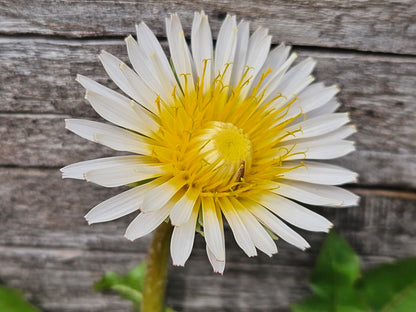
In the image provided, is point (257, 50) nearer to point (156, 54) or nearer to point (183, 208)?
point (156, 54)

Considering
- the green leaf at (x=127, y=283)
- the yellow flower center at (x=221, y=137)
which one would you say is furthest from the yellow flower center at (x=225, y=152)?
the green leaf at (x=127, y=283)

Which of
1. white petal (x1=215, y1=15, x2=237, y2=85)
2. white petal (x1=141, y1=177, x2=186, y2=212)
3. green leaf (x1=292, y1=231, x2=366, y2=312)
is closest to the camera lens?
white petal (x1=141, y1=177, x2=186, y2=212)

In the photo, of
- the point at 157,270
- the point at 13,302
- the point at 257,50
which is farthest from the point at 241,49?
the point at 13,302

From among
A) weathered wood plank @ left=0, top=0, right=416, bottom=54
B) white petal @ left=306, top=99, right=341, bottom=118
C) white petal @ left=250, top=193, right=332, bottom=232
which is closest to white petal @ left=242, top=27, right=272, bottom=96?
weathered wood plank @ left=0, top=0, right=416, bottom=54

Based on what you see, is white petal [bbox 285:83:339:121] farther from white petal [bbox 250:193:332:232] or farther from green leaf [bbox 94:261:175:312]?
green leaf [bbox 94:261:175:312]

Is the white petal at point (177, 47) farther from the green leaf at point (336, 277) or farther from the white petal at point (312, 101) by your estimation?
the green leaf at point (336, 277)

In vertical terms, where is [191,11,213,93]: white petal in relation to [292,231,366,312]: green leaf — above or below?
above

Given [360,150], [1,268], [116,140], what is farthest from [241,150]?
[1,268]

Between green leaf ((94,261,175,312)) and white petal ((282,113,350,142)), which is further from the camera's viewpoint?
green leaf ((94,261,175,312))
